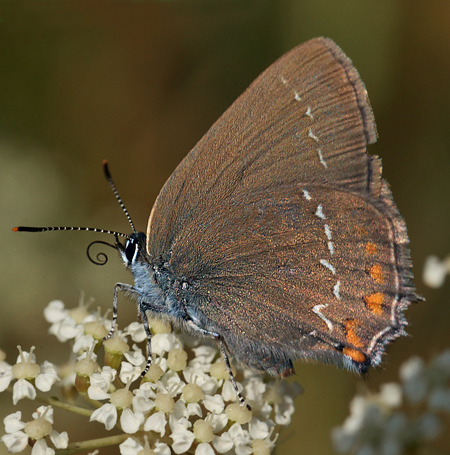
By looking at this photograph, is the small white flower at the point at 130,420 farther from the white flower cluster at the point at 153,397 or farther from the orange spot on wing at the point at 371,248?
the orange spot on wing at the point at 371,248

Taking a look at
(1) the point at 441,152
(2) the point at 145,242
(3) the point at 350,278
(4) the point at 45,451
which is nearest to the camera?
(4) the point at 45,451

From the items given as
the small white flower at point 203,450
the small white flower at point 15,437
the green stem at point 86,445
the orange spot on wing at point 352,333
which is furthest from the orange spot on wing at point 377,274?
the small white flower at point 15,437

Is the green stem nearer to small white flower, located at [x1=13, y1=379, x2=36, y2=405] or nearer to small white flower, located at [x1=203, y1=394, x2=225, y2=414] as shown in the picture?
small white flower, located at [x1=13, y1=379, x2=36, y2=405]

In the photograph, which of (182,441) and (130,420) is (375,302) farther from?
(130,420)

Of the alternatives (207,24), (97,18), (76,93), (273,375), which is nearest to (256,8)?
(207,24)

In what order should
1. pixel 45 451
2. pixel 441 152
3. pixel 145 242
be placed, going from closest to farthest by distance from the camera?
pixel 45 451 → pixel 145 242 → pixel 441 152

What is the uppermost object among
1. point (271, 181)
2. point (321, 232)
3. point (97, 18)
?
point (97, 18)

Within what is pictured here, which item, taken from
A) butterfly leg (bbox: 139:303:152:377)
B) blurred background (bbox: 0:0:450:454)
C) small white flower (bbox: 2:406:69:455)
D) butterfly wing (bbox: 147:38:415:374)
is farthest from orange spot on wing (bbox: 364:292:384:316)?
blurred background (bbox: 0:0:450:454)

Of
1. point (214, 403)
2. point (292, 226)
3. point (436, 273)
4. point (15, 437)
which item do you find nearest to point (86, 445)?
point (15, 437)

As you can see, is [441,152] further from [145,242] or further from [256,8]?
[145,242]
